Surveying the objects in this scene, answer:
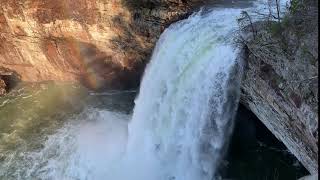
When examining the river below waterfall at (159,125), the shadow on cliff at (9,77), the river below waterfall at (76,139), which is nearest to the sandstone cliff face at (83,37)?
the shadow on cliff at (9,77)

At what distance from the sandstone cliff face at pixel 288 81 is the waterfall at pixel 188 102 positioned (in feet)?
1.80

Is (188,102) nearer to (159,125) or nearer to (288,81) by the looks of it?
(159,125)

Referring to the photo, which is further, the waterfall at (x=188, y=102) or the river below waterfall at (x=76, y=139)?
the river below waterfall at (x=76, y=139)

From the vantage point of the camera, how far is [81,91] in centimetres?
1432

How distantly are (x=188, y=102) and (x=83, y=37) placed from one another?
477 cm

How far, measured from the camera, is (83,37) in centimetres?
1345

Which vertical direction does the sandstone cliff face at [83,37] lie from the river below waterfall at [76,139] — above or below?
above

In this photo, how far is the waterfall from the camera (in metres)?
9.34

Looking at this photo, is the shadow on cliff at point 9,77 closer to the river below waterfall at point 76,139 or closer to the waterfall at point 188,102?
the river below waterfall at point 76,139

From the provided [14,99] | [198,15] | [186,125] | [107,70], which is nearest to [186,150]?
[186,125]

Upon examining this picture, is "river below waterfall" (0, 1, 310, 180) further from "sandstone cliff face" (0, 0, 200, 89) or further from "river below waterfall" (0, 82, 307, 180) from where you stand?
"sandstone cliff face" (0, 0, 200, 89)

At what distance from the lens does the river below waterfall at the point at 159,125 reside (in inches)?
376

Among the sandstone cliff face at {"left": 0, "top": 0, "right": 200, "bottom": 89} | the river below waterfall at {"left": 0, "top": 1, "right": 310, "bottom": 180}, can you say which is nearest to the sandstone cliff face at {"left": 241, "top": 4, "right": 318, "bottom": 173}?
the river below waterfall at {"left": 0, "top": 1, "right": 310, "bottom": 180}

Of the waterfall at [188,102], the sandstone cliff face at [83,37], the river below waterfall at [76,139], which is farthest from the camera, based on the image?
the sandstone cliff face at [83,37]
